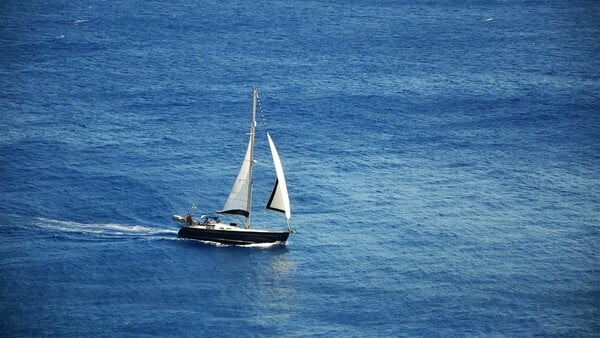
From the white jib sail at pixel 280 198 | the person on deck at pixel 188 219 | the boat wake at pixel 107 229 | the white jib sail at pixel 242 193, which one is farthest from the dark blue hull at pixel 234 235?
the white jib sail at pixel 242 193

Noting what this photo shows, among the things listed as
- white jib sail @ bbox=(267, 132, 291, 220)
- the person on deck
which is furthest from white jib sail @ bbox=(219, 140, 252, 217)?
the person on deck

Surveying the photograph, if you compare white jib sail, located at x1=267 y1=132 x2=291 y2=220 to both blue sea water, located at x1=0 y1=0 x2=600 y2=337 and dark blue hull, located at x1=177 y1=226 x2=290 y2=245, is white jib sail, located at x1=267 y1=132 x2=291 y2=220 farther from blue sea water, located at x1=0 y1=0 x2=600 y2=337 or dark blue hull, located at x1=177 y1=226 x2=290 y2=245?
blue sea water, located at x1=0 y1=0 x2=600 y2=337

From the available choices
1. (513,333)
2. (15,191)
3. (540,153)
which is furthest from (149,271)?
(540,153)

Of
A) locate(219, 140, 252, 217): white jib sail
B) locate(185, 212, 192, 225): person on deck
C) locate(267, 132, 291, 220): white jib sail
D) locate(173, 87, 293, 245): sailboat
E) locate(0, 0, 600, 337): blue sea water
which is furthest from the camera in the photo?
locate(219, 140, 252, 217): white jib sail

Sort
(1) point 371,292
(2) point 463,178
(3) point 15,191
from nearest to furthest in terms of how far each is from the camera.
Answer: (1) point 371,292 → (3) point 15,191 → (2) point 463,178

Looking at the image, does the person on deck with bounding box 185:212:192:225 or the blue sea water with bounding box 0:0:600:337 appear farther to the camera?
the person on deck with bounding box 185:212:192:225

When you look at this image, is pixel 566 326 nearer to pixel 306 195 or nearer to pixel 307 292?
pixel 307 292

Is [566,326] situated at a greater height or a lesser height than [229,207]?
lesser
